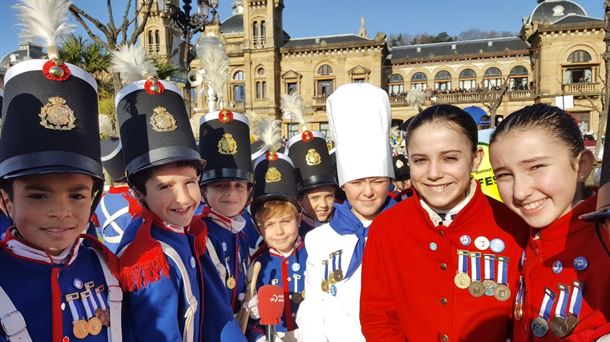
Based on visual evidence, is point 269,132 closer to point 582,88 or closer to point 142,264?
point 142,264

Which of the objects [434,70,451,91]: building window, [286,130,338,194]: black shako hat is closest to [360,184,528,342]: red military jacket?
[286,130,338,194]: black shako hat

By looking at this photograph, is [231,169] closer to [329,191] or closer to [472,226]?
[329,191]

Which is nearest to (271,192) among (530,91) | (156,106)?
(156,106)

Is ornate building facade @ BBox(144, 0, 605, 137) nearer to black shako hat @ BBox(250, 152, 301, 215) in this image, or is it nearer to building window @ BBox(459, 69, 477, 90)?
building window @ BBox(459, 69, 477, 90)

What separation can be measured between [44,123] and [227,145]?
1767 millimetres

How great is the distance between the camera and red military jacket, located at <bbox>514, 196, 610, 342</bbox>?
1661mm

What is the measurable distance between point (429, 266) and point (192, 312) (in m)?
1.27

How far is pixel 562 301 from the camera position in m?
1.76

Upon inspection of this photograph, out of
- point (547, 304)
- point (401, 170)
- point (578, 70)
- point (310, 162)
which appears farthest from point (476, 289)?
point (578, 70)

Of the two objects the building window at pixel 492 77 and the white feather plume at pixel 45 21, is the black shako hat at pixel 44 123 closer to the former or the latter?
the white feather plume at pixel 45 21

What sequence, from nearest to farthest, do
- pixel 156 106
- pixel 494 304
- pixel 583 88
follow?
pixel 494 304
pixel 156 106
pixel 583 88

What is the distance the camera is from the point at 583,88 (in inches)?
1302

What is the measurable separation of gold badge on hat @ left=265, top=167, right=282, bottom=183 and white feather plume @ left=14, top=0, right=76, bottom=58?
2150 millimetres

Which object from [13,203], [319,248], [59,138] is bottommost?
[319,248]
